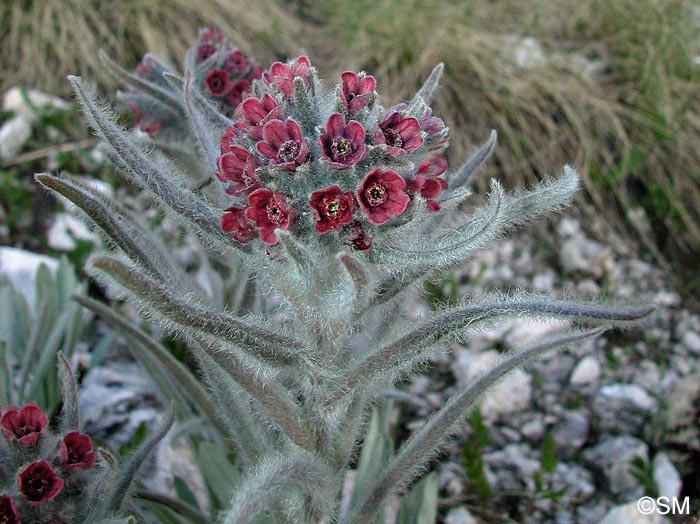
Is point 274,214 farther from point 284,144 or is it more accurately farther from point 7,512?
point 7,512

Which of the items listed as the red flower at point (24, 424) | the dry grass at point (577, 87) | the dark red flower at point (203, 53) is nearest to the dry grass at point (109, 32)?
the dry grass at point (577, 87)

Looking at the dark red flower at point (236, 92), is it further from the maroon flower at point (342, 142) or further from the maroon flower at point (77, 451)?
the maroon flower at point (77, 451)

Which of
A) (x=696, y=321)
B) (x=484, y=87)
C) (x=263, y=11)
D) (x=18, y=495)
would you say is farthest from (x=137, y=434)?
(x=263, y=11)

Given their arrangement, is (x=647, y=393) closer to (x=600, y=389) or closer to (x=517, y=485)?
(x=600, y=389)

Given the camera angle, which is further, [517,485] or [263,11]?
[263,11]

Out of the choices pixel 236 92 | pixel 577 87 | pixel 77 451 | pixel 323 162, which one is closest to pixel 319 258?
pixel 323 162

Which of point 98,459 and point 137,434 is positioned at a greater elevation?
point 98,459
